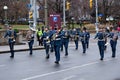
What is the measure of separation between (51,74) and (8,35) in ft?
29.6

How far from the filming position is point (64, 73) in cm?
1595

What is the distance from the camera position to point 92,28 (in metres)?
71.2

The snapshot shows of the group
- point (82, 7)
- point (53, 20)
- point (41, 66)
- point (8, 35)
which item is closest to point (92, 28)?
point (82, 7)

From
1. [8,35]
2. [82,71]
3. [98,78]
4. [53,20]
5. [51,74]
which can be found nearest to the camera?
[98,78]

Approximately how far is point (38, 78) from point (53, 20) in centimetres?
3457

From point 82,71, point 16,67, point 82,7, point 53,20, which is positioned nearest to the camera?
point 82,71

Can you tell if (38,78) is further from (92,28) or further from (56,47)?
(92,28)

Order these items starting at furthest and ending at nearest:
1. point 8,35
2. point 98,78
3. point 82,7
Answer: point 82,7
point 8,35
point 98,78

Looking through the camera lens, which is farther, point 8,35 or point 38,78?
point 8,35

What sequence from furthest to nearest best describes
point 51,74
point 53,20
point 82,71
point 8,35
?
point 53,20, point 8,35, point 82,71, point 51,74

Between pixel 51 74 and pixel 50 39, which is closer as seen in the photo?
pixel 51 74

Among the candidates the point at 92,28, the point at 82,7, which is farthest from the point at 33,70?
the point at 82,7

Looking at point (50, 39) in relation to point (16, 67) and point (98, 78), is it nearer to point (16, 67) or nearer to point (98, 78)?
point (16, 67)

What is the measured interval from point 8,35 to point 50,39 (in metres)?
3.52
